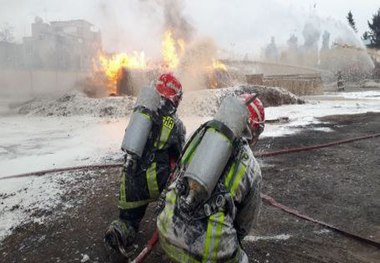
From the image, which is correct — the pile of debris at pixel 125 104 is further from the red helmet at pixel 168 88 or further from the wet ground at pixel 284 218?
the red helmet at pixel 168 88

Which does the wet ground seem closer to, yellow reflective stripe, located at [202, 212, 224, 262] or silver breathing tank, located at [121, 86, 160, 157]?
silver breathing tank, located at [121, 86, 160, 157]

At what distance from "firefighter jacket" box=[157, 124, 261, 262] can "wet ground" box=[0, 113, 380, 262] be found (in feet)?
4.09

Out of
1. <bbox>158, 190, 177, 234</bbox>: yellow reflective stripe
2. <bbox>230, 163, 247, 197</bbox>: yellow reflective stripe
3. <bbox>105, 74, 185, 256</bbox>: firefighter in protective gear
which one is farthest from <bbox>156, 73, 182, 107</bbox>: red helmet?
<bbox>230, 163, 247, 197</bbox>: yellow reflective stripe

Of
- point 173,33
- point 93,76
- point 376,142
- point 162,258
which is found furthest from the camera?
point 93,76

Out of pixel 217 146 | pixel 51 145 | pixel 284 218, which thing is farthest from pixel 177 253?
pixel 51 145

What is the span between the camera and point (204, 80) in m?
18.5

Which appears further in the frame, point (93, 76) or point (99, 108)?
point (93, 76)

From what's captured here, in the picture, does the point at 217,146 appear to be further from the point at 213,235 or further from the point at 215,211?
the point at 213,235

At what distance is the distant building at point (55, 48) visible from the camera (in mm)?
25516

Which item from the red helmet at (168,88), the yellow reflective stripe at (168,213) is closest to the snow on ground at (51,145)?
the red helmet at (168,88)

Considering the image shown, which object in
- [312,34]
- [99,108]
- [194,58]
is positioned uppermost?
[312,34]

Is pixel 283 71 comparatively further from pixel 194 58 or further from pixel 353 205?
pixel 353 205

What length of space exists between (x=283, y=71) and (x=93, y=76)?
25171mm

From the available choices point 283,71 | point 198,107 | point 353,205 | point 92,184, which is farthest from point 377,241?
point 283,71
